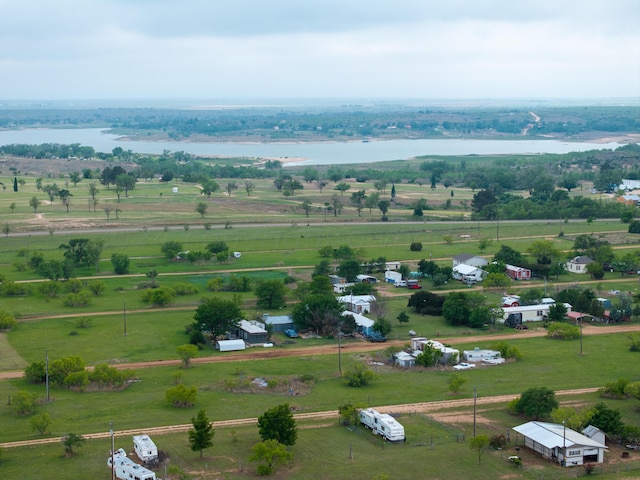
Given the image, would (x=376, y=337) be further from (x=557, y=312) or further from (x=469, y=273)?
(x=469, y=273)

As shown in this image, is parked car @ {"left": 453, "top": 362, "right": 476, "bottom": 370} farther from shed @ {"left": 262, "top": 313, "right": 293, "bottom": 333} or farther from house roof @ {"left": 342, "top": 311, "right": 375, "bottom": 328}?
shed @ {"left": 262, "top": 313, "right": 293, "bottom": 333}

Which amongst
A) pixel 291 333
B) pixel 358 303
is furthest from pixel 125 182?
pixel 291 333

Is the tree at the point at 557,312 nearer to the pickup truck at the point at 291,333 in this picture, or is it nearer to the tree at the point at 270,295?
the pickup truck at the point at 291,333

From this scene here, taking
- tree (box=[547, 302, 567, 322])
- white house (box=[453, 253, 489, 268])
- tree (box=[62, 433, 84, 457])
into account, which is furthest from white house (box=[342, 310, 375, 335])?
tree (box=[62, 433, 84, 457])

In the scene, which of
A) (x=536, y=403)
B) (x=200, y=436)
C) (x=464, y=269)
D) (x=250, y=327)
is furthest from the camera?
(x=464, y=269)

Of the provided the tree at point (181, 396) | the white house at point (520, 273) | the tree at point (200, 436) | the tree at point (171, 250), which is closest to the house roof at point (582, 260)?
the white house at point (520, 273)

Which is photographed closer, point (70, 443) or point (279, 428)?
point (70, 443)
